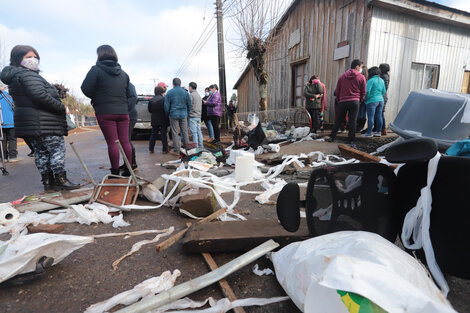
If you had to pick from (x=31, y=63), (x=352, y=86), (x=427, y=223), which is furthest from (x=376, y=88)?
(x=31, y=63)

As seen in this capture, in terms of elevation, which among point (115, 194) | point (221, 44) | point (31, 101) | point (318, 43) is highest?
point (221, 44)

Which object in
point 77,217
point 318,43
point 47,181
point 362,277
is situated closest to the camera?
point 362,277

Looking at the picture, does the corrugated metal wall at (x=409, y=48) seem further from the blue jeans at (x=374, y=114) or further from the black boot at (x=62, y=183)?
the black boot at (x=62, y=183)

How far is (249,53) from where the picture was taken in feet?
34.3

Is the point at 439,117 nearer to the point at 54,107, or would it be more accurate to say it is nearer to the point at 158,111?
the point at 54,107

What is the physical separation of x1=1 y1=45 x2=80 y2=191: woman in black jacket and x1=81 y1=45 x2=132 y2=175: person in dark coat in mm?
472

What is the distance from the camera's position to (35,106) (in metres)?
3.07

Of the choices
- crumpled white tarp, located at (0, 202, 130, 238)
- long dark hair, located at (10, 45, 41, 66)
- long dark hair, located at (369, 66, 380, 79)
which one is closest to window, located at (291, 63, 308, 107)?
long dark hair, located at (369, 66, 380, 79)

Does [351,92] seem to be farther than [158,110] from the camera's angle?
No

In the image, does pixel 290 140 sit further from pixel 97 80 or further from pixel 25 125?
pixel 25 125

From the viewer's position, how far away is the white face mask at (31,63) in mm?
2994

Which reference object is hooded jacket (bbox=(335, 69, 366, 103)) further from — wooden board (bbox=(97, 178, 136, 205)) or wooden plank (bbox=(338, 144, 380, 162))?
wooden board (bbox=(97, 178, 136, 205))

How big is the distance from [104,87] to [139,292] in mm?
3073

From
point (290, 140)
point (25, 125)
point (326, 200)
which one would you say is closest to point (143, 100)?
point (290, 140)
